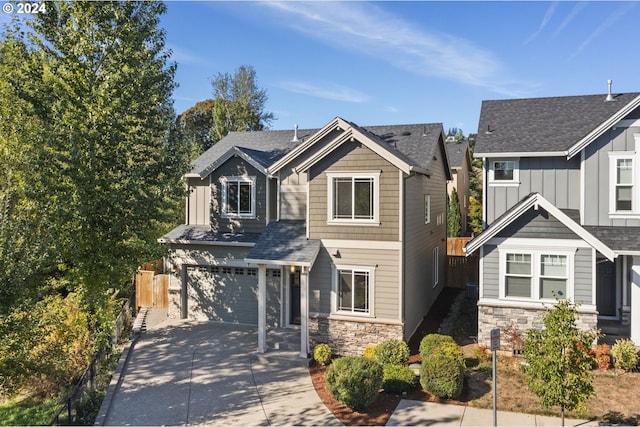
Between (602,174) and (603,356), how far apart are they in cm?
592

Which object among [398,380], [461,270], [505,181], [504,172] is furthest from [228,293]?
[461,270]

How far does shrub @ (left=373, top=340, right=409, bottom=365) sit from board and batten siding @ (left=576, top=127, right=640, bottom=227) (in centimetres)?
778

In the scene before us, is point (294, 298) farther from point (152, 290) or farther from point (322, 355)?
point (152, 290)

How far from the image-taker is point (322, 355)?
44.8 ft

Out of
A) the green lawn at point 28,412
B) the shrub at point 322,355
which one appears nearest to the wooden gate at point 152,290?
the green lawn at point 28,412

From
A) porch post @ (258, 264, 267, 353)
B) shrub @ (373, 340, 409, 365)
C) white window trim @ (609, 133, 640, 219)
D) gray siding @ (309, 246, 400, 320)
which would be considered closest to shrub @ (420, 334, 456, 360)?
shrub @ (373, 340, 409, 365)

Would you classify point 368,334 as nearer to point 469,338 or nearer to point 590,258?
point 469,338

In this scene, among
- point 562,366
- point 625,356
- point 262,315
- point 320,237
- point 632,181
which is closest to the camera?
point 562,366

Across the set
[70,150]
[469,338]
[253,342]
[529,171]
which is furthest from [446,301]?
[70,150]

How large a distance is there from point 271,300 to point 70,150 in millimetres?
8815

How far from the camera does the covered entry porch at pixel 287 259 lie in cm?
1426

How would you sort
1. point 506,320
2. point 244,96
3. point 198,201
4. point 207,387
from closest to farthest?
point 207,387, point 506,320, point 198,201, point 244,96

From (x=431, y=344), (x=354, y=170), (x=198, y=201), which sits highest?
(x=354, y=170)

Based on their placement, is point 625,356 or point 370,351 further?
point 370,351
